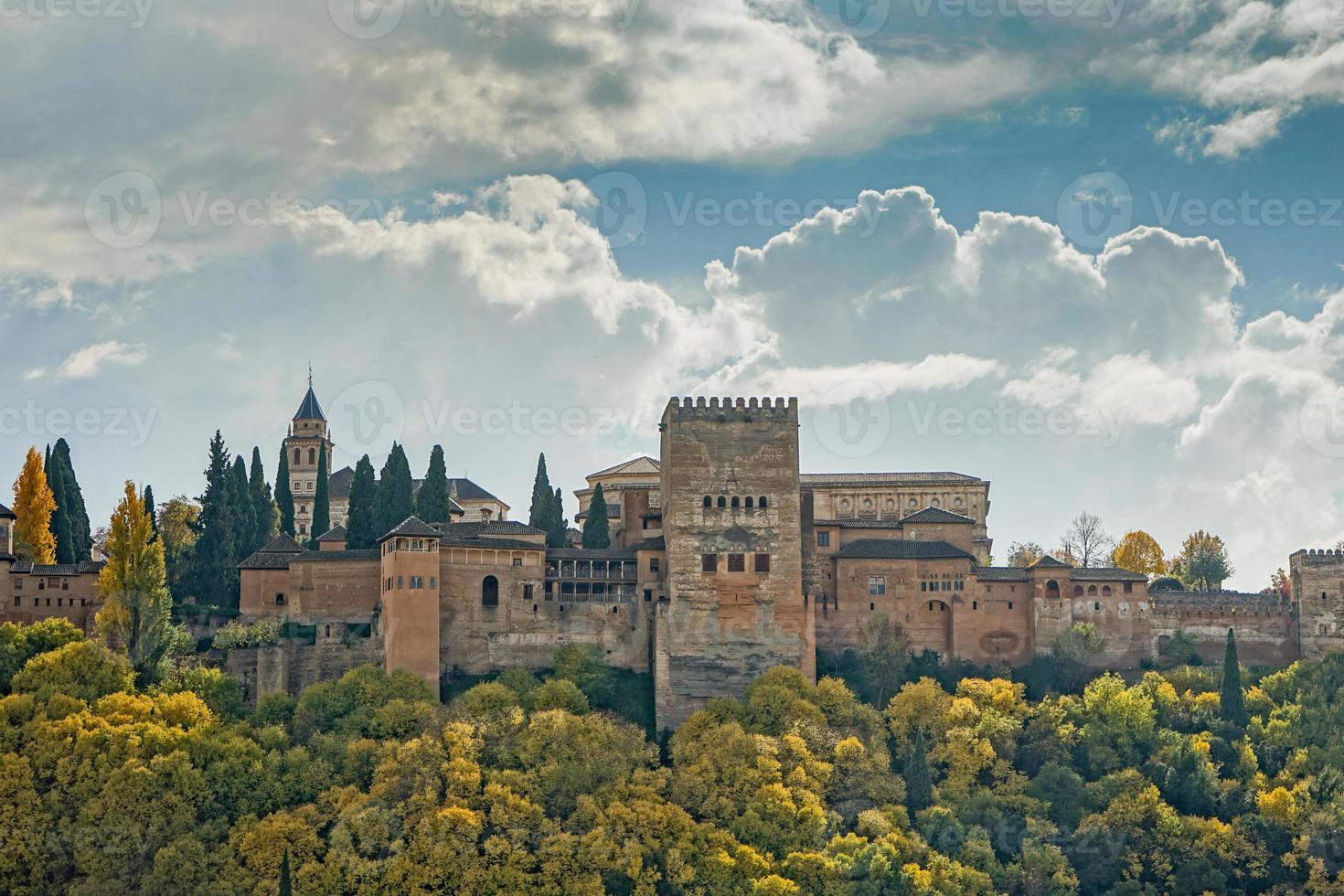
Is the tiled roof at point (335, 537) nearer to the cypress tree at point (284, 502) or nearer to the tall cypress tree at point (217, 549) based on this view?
the tall cypress tree at point (217, 549)

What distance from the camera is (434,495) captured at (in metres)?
68.0

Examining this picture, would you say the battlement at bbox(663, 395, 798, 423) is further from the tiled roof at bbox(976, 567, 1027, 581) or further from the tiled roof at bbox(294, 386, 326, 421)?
the tiled roof at bbox(294, 386, 326, 421)

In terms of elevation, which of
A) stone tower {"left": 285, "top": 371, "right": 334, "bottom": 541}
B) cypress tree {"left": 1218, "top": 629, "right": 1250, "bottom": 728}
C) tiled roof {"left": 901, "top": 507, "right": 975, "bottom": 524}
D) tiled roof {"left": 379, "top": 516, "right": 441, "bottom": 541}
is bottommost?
cypress tree {"left": 1218, "top": 629, "right": 1250, "bottom": 728}

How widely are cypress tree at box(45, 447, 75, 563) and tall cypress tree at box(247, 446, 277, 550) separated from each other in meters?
7.00

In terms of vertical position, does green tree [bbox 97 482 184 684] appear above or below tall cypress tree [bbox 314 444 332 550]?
below

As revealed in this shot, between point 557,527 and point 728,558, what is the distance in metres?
11.6

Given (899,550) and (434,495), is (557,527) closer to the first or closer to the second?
(434,495)

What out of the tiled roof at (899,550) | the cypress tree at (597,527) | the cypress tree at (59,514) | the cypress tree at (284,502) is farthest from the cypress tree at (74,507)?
the tiled roof at (899,550)

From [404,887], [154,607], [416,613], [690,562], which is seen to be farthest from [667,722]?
[154,607]

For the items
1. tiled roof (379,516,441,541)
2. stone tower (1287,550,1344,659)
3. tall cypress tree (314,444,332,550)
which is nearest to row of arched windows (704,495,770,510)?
tiled roof (379,516,441,541)

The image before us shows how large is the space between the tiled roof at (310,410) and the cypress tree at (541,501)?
19994 millimetres

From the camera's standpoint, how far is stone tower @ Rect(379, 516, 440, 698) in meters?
58.3

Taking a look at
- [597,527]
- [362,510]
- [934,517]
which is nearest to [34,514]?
[362,510]

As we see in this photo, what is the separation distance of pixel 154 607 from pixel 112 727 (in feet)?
20.0
